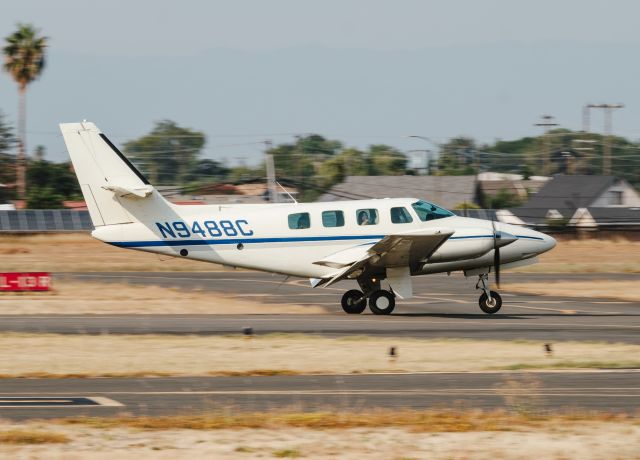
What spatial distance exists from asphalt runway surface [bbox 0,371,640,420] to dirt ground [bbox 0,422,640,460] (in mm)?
1580

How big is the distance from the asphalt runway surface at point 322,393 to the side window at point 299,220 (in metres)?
11.1

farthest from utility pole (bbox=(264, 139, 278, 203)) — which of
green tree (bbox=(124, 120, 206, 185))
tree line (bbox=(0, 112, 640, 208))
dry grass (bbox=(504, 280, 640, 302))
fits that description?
green tree (bbox=(124, 120, 206, 185))

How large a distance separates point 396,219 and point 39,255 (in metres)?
33.5

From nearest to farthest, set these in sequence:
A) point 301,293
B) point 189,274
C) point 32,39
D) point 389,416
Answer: point 389,416, point 301,293, point 189,274, point 32,39

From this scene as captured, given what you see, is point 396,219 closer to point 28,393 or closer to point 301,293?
point 301,293

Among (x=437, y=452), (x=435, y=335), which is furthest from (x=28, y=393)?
(x=435, y=335)

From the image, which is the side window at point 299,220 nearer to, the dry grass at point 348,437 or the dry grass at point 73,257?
the dry grass at point 73,257

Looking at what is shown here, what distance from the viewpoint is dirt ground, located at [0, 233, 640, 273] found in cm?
4750

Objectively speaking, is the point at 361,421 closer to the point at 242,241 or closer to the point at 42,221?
the point at 242,241

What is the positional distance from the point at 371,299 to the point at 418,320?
6.11ft

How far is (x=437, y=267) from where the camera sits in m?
27.5

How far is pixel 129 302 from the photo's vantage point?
3139 centimetres

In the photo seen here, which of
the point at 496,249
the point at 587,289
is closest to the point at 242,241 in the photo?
the point at 496,249

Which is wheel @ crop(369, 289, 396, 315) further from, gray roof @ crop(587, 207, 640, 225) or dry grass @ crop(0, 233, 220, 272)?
gray roof @ crop(587, 207, 640, 225)
